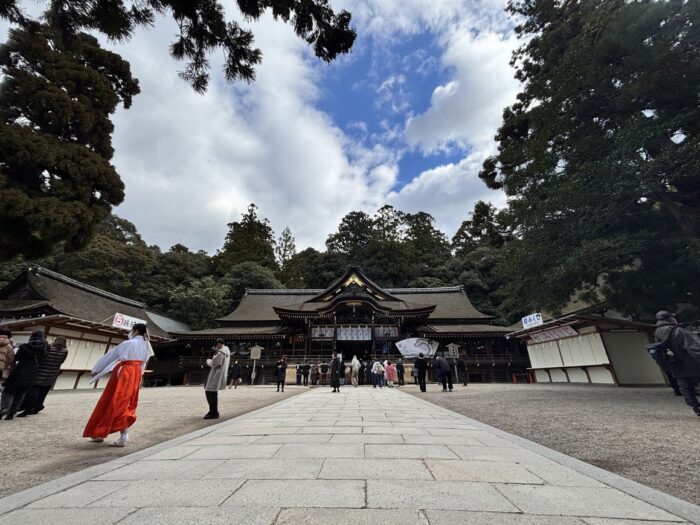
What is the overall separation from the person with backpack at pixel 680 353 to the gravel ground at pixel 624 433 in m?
0.42

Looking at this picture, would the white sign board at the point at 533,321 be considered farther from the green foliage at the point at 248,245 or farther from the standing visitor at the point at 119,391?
the green foliage at the point at 248,245

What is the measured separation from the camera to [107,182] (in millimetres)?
9852

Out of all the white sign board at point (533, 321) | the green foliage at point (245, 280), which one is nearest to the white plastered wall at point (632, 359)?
the white sign board at point (533, 321)

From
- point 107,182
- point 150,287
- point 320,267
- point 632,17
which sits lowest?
point 107,182

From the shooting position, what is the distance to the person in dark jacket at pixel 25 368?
5.17 metres

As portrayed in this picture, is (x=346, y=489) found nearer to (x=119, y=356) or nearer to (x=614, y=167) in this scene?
(x=119, y=356)

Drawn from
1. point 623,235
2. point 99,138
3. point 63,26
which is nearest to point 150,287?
point 99,138

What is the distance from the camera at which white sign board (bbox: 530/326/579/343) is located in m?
13.2

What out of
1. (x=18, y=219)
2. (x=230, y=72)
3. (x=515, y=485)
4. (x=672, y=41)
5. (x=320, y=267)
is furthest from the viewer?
(x=320, y=267)

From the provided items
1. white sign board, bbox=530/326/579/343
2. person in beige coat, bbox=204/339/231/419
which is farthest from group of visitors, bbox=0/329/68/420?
white sign board, bbox=530/326/579/343

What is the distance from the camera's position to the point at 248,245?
4816cm

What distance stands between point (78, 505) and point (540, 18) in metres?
14.9

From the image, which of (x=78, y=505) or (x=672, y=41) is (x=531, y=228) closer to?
(x=672, y=41)

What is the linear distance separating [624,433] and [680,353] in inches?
68.4
